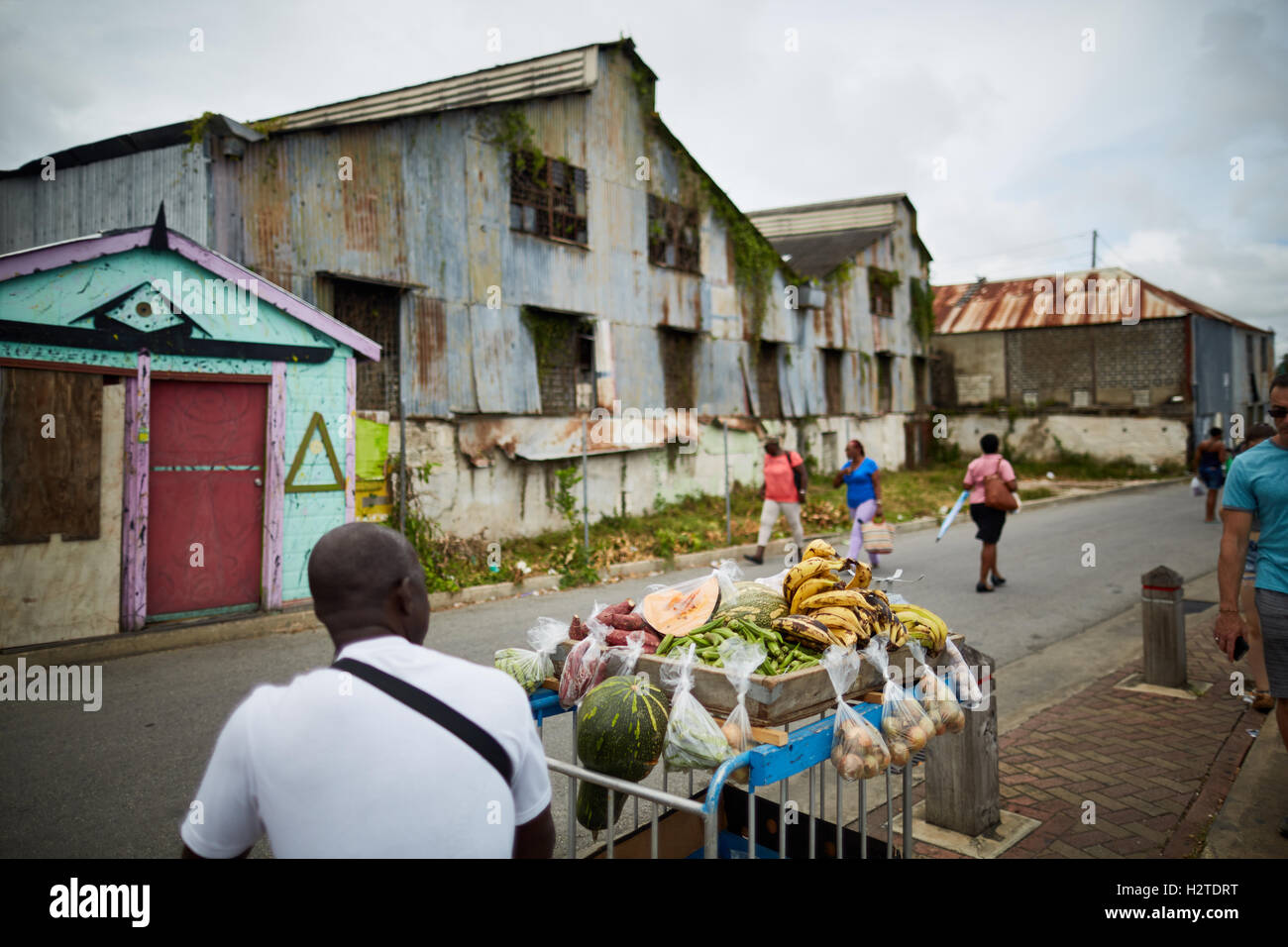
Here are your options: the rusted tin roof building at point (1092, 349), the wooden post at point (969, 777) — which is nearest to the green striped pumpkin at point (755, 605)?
the wooden post at point (969, 777)

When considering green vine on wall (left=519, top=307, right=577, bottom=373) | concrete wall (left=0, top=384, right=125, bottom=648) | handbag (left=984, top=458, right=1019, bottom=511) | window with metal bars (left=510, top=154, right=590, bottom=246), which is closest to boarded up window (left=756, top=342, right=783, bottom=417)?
green vine on wall (left=519, top=307, right=577, bottom=373)

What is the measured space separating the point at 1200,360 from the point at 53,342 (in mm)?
38155

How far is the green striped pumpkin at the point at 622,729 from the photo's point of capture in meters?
2.80

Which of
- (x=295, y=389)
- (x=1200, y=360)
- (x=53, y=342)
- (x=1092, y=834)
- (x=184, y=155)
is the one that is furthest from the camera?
(x=1200, y=360)

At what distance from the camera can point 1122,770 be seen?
207 inches

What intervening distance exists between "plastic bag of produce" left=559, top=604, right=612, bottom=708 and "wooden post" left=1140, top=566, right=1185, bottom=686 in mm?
5381

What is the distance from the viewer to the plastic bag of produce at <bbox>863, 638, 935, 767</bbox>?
9.98 feet

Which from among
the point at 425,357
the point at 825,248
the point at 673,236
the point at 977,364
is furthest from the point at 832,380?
the point at 977,364

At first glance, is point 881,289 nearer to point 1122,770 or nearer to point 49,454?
point 1122,770

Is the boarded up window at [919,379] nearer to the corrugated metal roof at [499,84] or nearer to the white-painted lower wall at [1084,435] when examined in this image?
the white-painted lower wall at [1084,435]
